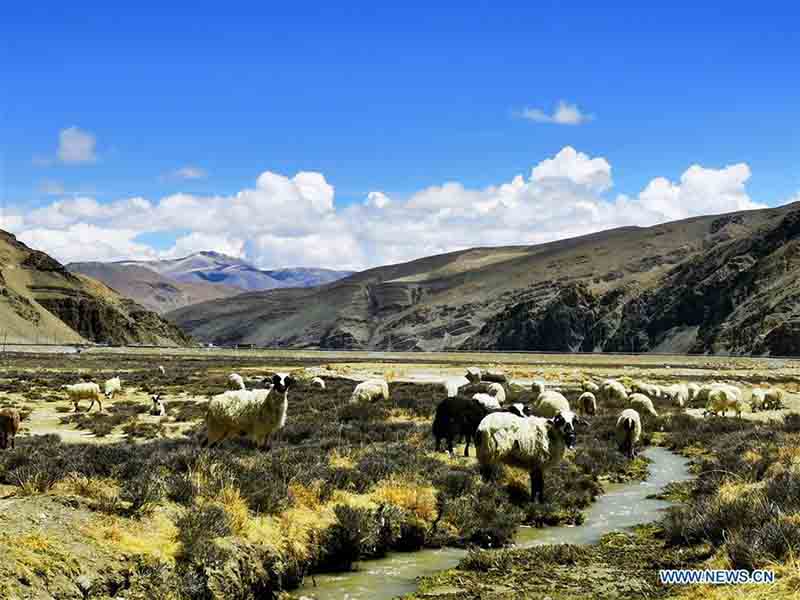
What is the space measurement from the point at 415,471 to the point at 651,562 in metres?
5.60

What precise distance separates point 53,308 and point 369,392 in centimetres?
13686

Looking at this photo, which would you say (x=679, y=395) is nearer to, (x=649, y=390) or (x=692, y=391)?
(x=692, y=391)

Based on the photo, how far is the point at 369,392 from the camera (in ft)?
107

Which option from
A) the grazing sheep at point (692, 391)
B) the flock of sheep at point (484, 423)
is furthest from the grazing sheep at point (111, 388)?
the grazing sheep at point (692, 391)

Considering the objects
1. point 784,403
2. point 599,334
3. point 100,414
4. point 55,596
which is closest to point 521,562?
point 55,596

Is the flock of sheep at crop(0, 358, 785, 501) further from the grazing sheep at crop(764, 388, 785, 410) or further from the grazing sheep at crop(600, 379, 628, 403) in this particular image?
the grazing sheep at crop(764, 388, 785, 410)

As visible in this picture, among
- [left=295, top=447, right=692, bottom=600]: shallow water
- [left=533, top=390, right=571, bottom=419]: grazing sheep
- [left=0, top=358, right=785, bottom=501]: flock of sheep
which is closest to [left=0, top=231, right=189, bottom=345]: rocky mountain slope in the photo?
[left=0, top=358, right=785, bottom=501]: flock of sheep

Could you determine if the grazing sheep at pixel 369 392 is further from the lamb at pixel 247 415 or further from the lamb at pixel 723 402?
the lamb at pixel 723 402

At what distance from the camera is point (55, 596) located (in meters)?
8.11

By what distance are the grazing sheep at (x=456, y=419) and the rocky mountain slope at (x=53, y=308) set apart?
402 ft

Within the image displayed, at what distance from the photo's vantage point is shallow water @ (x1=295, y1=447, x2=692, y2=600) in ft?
35.2

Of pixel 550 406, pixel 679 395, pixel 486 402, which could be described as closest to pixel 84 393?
pixel 486 402

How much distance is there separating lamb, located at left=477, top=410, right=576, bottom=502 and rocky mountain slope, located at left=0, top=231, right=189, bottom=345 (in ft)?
417

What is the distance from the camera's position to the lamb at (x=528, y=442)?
15117 mm
